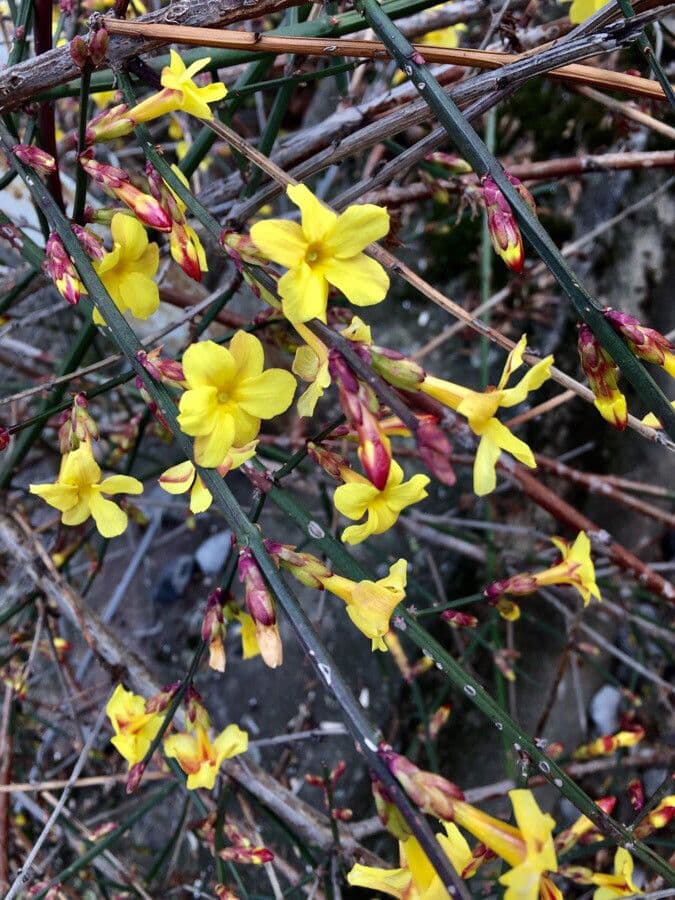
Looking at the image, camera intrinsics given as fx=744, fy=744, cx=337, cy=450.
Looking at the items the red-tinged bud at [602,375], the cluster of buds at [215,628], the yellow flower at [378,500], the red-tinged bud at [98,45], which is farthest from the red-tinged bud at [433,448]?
the red-tinged bud at [98,45]

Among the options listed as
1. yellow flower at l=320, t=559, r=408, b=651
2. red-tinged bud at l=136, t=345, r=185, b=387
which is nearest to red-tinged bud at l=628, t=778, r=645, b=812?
yellow flower at l=320, t=559, r=408, b=651

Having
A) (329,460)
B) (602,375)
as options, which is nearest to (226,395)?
(329,460)

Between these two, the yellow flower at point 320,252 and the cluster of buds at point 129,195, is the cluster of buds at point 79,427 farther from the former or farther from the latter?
the yellow flower at point 320,252

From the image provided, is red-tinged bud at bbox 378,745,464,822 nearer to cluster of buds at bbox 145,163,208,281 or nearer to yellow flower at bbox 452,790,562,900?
yellow flower at bbox 452,790,562,900

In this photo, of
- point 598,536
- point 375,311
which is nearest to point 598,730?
point 598,536

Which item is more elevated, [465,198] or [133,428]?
[465,198]

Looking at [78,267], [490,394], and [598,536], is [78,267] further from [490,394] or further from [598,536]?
[598,536]
